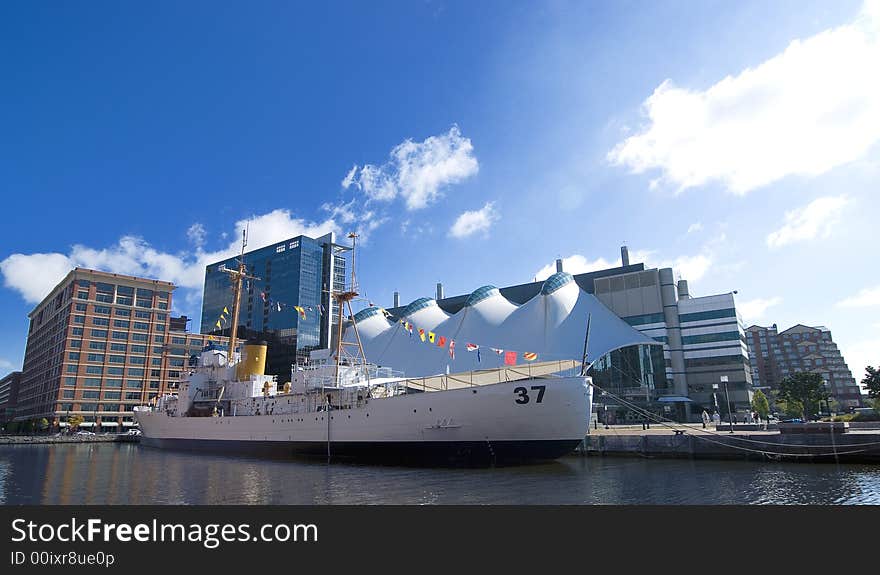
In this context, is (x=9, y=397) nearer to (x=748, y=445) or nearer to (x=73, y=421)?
(x=73, y=421)

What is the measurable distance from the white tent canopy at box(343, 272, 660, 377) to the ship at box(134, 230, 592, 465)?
21279mm

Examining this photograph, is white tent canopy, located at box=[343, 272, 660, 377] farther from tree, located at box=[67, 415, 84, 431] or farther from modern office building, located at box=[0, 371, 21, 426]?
modern office building, located at box=[0, 371, 21, 426]

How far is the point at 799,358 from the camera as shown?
128 meters

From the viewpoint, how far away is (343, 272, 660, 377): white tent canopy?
193ft

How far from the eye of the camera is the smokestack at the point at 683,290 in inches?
2778

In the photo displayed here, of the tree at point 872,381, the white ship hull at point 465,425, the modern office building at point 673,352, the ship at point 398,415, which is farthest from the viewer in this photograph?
the modern office building at point 673,352

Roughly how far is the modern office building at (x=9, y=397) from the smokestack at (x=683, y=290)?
136 m

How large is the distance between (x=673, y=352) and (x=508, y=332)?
2319cm

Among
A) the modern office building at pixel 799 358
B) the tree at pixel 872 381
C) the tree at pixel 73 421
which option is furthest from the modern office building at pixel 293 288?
the modern office building at pixel 799 358

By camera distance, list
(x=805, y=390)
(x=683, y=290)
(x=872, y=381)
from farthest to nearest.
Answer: (x=683, y=290), (x=805, y=390), (x=872, y=381)

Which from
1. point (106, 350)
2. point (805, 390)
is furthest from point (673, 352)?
point (106, 350)

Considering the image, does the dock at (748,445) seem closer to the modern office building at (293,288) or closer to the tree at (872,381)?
the tree at (872,381)
